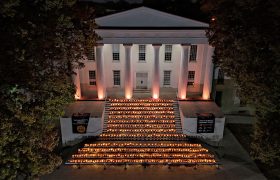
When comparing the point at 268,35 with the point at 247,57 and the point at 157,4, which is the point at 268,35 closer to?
the point at 247,57

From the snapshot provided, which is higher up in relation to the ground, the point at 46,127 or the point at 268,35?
the point at 268,35

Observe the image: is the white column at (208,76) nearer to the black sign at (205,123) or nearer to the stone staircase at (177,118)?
the stone staircase at (177,118)

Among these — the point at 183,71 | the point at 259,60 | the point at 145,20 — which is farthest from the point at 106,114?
the point at 259,60

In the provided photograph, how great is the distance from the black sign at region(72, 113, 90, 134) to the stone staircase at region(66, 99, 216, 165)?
A: 177 centimetres

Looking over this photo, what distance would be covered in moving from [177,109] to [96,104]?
944cm

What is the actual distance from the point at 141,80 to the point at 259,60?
64.6 ft

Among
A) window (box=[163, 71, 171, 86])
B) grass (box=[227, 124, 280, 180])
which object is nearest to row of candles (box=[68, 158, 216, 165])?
grass (box=[227, 124, 280, 180])

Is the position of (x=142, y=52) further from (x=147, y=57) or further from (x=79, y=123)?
(x=79, y=123)

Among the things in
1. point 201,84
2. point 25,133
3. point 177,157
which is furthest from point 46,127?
point 201,84

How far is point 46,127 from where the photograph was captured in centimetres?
1888

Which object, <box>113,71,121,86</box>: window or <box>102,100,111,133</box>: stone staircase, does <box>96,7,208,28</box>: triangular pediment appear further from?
<box>102,100,111,133</box>: stone staircase

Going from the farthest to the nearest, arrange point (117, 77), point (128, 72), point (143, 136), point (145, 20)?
point (117, 77) → point (128, 72) → point (145, 20) → point (143, 136)

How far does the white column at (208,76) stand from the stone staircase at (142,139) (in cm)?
394

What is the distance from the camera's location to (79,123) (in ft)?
90.8
